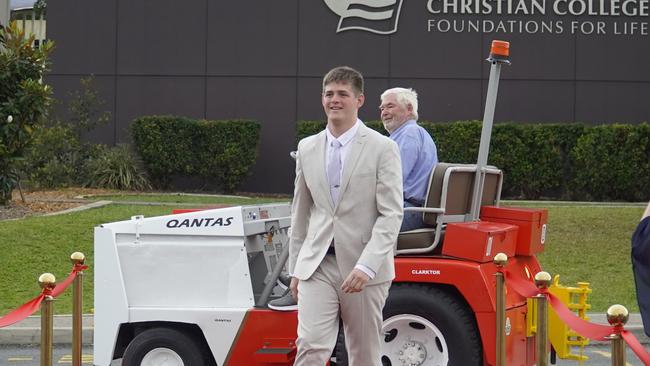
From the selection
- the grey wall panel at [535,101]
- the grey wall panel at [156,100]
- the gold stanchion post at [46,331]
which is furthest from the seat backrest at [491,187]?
the grey wall panel at [156,100]

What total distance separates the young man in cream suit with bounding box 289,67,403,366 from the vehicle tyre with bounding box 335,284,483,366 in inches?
51.8

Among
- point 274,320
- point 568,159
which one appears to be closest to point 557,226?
point 568,159

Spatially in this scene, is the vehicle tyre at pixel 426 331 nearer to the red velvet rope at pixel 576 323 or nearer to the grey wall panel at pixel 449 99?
the red velvet rope at pixel 576 323

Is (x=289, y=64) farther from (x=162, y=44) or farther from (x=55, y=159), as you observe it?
(x=55, y=159)

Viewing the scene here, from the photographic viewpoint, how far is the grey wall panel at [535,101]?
24234 mm

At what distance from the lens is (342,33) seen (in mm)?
24234

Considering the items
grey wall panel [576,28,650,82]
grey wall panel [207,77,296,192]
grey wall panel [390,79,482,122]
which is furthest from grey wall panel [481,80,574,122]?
grey wall panel [207,77,296,192]

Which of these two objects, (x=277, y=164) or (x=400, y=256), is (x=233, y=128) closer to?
(x=277, y=164)

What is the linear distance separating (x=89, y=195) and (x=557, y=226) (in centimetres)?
870

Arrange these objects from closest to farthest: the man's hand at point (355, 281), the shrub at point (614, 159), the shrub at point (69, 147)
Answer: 1. the man's hand at point (355, 281)
2. the shrub at point (69, 147)
3. the shrub at point (614, 159)

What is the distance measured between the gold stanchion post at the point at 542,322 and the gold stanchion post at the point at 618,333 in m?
0.93

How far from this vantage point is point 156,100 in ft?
79.5

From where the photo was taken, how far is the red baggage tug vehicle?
7023 millimetres

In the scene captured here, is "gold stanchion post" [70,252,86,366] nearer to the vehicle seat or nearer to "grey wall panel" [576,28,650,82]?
the vehicle seat
